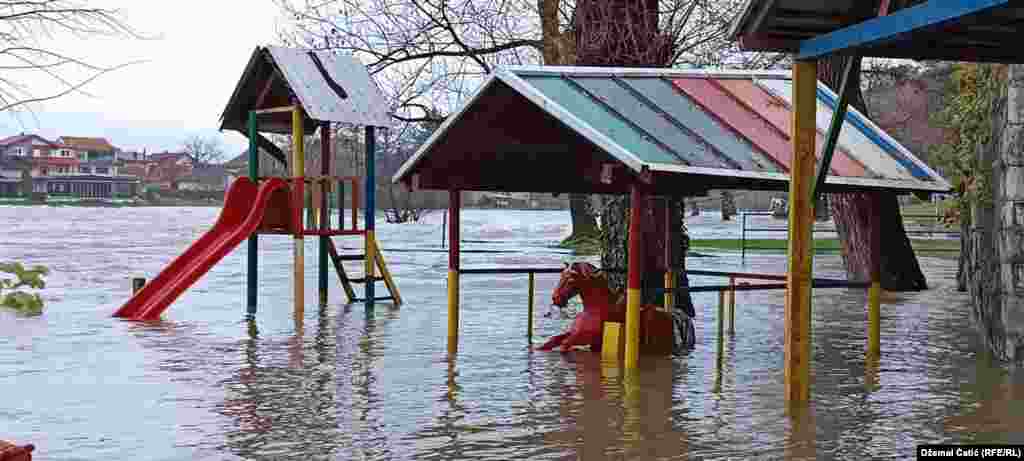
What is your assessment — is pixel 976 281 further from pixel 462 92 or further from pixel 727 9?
pixel 462 92

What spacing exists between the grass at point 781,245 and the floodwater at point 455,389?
19115mm

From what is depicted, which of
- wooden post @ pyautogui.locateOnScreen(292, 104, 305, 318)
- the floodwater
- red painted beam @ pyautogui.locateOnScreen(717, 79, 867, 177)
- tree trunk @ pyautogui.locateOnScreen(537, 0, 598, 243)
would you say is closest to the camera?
the floodwater

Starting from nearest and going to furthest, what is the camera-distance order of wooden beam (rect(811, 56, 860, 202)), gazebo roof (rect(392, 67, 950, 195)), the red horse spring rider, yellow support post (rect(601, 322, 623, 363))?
wooden beam (rect(811, 56, 860, 202)) < gazebo roof (rect(392, 67, 950, 195)) < yellow support post (rect(601, 322, 623, 363)) < the red horse spring rider

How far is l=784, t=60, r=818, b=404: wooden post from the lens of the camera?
35.4 feet

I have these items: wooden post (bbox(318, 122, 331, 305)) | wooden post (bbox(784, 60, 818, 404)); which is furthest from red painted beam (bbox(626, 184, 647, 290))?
wooden post (bbox(318, 122, 331, 305))

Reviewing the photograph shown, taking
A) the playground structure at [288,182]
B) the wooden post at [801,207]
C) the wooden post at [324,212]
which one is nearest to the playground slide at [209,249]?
the playground structure at [288,182]

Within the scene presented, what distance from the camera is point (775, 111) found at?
600 inches

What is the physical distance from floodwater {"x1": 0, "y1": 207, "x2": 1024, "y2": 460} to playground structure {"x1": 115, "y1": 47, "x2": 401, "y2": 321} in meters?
0.60

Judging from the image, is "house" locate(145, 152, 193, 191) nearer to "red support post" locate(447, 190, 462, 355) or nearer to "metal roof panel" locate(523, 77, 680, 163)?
"red support post" locate(447, 190, 462, 355)

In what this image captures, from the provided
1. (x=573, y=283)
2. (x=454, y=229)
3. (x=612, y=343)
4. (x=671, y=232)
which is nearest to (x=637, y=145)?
(x=612, y=343)

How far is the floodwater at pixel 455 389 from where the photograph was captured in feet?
31.8

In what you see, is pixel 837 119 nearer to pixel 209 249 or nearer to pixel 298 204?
pixel 298 204

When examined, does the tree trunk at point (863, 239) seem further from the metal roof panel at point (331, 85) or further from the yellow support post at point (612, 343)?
the yellow support post at point (612, 343)

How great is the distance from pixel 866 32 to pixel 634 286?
4.49 m
